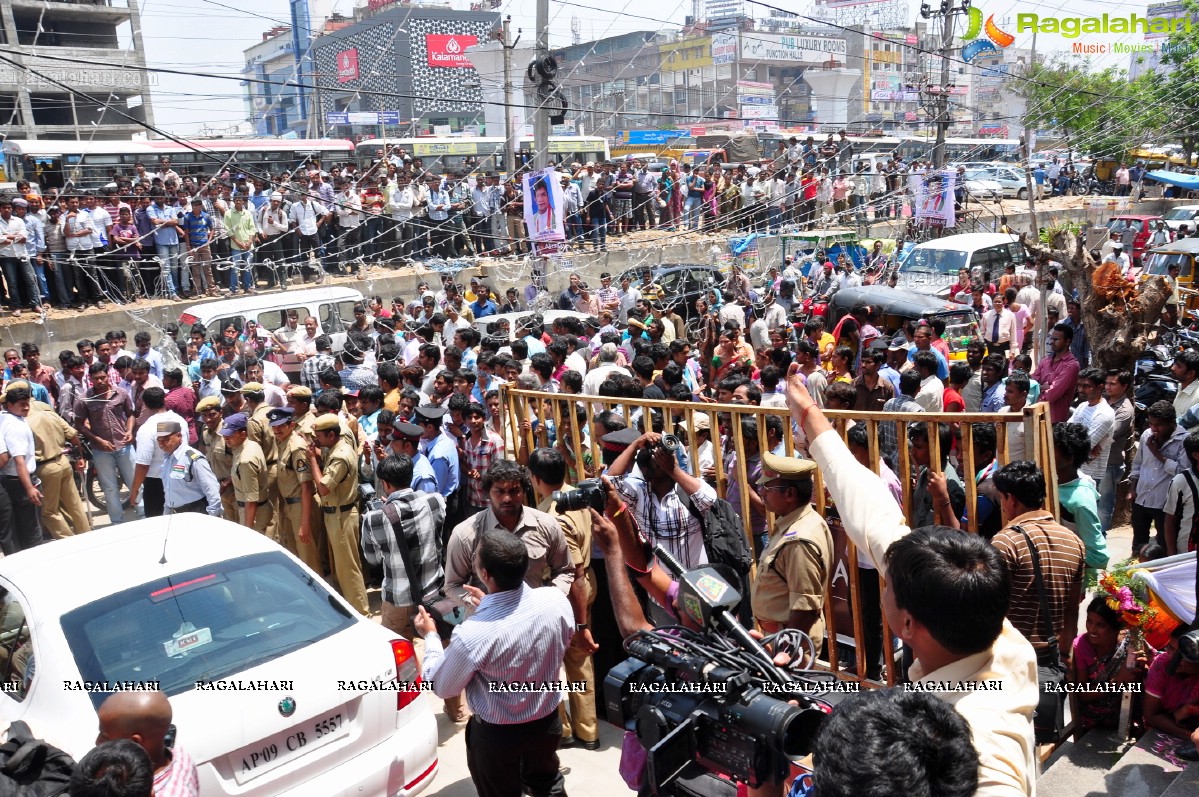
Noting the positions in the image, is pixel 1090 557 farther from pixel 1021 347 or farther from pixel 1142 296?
pixel 1021 347

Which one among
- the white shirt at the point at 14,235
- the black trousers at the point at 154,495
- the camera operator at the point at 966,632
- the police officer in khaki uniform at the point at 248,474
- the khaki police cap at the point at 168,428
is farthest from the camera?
the white shirt at the point at 14,235

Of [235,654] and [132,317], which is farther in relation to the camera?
[132,317]

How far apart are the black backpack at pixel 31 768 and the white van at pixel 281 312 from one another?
385 inches

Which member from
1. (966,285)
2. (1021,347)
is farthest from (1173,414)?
(966,285)

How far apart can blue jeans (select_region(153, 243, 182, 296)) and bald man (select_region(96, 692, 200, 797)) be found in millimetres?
16110

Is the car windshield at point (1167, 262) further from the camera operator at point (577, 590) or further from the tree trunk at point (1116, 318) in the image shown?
the camera operator at point (577, 590)

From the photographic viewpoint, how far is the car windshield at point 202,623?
3664 millimetres

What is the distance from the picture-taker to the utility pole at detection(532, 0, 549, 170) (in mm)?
14098

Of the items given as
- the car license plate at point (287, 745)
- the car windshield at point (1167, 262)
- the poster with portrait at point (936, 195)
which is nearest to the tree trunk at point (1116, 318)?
the car windshield at point (1167, 262)

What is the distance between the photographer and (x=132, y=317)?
16.6 meters

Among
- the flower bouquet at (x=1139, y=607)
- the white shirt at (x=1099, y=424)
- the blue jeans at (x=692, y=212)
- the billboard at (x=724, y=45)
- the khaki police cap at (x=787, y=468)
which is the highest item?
the billboard at (x=724, y=45)

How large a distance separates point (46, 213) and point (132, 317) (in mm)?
2174

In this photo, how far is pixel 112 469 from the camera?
350 inches

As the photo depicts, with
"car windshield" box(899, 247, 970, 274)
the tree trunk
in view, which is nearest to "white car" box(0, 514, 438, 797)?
the tree trunk
